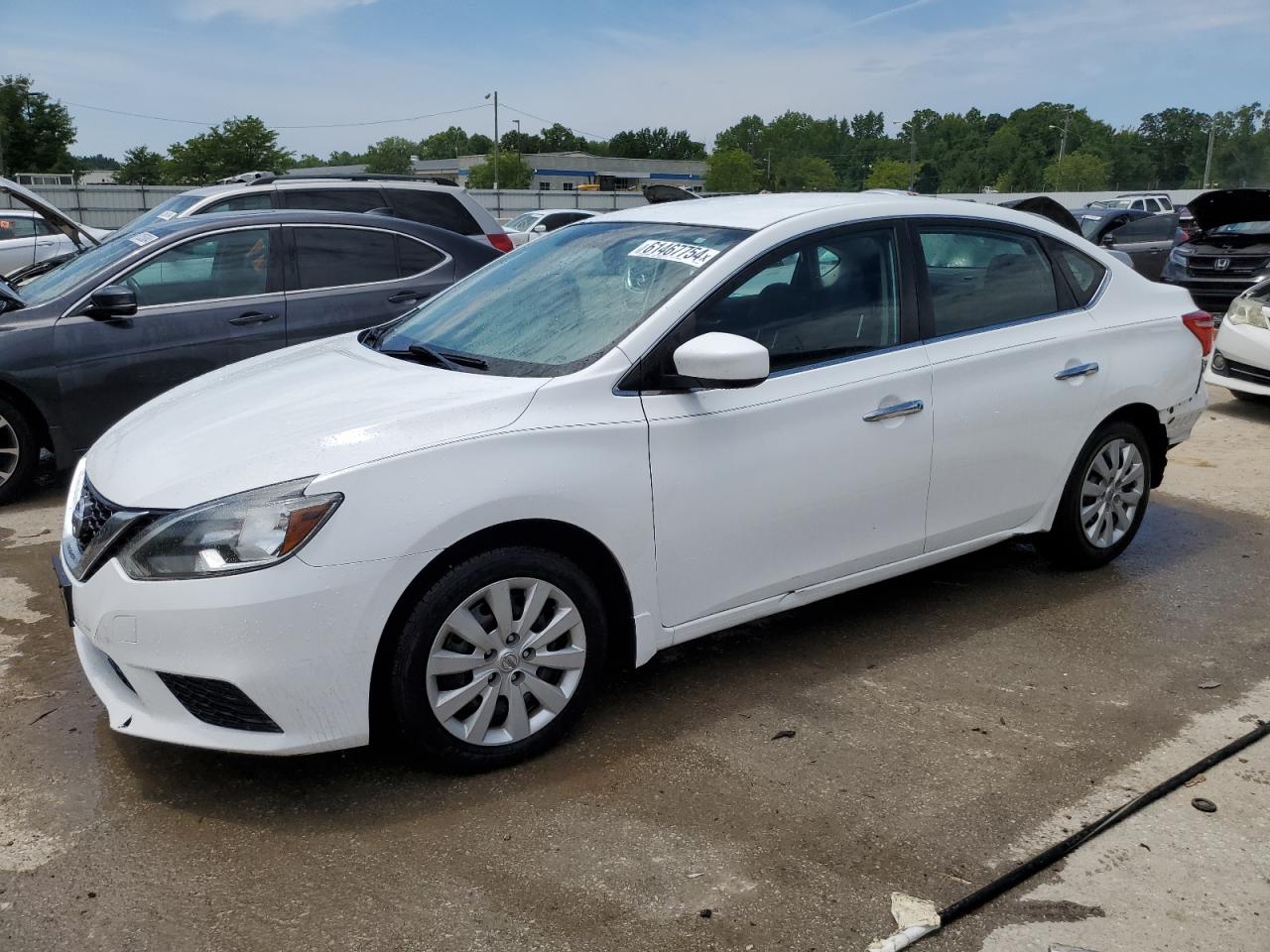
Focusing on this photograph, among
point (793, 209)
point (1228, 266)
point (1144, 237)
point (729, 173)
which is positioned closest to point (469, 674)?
point (793, 209)

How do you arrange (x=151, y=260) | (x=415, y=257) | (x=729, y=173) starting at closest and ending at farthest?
(x=151, y=260)
(x=415, y=257)
(x=729, y=173)

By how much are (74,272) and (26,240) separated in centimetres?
700

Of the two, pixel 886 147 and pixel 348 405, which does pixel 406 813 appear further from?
pixel 886 147

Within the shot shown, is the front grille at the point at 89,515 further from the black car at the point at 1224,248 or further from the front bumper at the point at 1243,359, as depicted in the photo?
the black car at the point at 1224,248

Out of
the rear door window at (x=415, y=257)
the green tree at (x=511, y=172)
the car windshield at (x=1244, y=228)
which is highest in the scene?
the green tree at (x=511, y=172)

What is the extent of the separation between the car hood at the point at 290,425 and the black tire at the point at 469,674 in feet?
1.24

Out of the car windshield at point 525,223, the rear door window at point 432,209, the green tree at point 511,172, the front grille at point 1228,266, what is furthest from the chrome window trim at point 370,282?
the green tree at point 511,172

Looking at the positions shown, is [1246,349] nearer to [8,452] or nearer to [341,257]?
[341,257]

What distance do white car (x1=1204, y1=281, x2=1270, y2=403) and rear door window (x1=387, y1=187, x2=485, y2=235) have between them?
624 centimetres

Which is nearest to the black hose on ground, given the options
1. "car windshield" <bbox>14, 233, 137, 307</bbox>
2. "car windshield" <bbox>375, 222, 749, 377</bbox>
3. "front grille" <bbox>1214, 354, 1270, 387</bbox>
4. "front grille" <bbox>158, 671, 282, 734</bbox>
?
"front grille" <bbox>158, 671, 282, 734</bbox>

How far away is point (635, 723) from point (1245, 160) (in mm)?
104422

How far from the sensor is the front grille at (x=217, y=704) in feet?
9.48

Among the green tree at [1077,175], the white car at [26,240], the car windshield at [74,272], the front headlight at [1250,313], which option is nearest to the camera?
the car windshield at [74,272]

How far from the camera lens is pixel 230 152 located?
7288cm
